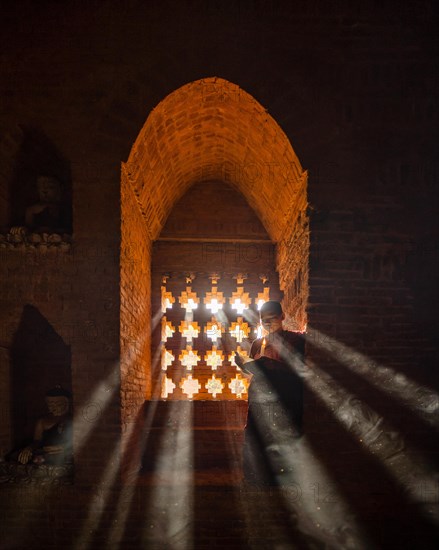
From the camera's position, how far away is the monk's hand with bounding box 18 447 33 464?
4.37 m

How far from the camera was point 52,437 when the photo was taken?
4.55 meters

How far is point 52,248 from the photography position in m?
4.44

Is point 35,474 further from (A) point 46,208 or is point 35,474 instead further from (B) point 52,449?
(A) point 46,208

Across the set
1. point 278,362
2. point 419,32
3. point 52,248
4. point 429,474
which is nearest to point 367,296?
point 278,362

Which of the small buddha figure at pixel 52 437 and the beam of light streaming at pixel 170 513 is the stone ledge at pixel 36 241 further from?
the beam of light streaming at pixel 170 513

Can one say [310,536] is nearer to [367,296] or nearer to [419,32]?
[367,296]

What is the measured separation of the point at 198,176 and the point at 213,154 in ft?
2.27

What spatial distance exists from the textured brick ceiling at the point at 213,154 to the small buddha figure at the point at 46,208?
910mm

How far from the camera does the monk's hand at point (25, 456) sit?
4.37 meters

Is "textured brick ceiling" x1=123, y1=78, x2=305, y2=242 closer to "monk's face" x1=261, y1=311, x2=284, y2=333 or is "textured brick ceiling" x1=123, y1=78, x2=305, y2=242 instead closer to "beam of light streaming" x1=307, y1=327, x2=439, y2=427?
"monk's face" x1=261, y1=311, x2=284, y2=333

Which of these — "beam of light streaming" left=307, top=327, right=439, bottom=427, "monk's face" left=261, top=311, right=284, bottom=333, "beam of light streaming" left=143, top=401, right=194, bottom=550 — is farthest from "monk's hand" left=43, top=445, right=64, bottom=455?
"beam of light streaming" left=307, top=327, right=439, bottom=427

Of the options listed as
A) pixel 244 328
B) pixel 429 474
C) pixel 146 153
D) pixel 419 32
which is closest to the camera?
pixel 429 474

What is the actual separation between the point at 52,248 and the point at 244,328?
353 cm

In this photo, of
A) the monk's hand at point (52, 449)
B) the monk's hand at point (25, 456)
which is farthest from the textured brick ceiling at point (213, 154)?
the monk's hand at point (25, 456)
